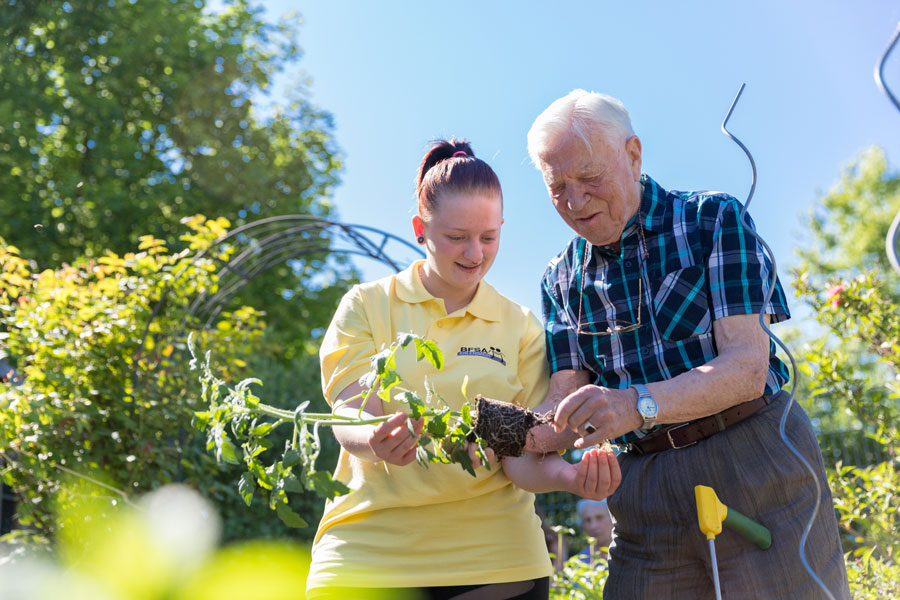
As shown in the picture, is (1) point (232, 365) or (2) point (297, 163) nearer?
(1) point (232, 365)

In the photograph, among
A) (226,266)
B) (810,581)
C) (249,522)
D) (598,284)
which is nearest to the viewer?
(810,581)

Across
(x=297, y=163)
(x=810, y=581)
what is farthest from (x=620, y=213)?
(x=297, y=163)

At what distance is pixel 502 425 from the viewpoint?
6.09 ft

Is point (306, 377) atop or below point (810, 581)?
atop

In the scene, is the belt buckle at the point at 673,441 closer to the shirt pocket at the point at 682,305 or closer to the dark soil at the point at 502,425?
the shirt pocket at the point at 682,305

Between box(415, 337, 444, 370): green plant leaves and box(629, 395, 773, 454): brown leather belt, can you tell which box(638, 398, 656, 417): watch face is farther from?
box(415, 337, 444, 370): green plant leaves

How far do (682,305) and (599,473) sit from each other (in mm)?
469

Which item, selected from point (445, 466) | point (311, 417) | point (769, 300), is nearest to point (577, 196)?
point (769, 300)

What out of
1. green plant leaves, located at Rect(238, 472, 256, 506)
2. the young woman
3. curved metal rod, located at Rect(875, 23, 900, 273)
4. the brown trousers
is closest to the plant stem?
the young woman

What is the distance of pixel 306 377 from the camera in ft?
27.8

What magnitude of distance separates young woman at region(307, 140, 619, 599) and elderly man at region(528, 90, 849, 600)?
12cm

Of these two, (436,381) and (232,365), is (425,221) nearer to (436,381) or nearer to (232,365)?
(436,381)

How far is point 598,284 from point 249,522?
16.9ft

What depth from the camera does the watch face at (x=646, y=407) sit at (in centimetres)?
181
